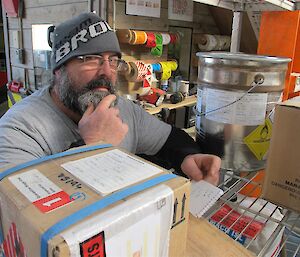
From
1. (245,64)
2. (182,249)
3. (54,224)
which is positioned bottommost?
(182,249)

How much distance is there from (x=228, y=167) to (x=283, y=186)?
236 millimetres

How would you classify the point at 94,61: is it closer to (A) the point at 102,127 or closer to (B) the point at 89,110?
(B) the point at 89,110

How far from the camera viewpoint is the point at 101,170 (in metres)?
0.41

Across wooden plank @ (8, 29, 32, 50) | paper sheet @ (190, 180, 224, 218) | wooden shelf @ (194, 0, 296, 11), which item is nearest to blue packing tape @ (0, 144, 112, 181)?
paper sheet @ (190, 180, 224, 218)

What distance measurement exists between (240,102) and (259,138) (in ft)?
0.41

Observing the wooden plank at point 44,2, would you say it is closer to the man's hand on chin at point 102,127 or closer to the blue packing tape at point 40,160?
the man's hand on chin at point 102,127

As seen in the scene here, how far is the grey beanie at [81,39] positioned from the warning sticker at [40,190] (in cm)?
70

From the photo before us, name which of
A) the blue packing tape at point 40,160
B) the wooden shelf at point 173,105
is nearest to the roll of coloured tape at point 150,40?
the wooden shelf at point 173,105

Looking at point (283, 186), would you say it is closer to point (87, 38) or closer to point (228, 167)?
point (228, 167)

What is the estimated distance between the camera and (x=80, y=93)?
3.42ft

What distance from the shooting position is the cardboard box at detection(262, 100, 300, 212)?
62cm

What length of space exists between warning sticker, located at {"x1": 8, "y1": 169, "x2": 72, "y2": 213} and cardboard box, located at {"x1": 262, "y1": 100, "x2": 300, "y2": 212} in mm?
495

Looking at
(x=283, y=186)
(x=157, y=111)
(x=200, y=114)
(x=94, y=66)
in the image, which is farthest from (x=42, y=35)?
(x=283, y=186)

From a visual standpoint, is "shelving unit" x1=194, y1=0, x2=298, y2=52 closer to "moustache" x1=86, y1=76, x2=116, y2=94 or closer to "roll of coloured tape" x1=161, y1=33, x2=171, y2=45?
"moustache" x1=86, y1=76, x2=116, y2=94
